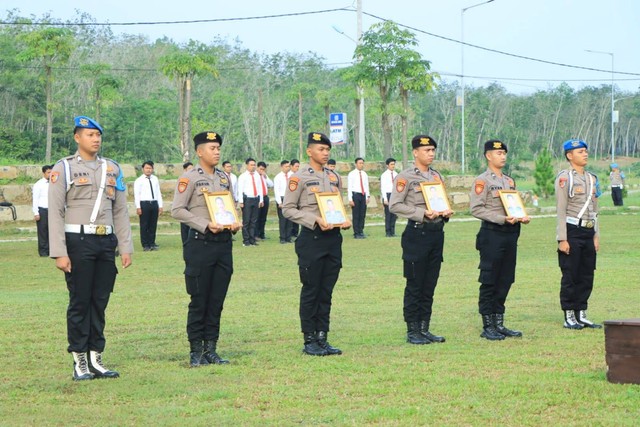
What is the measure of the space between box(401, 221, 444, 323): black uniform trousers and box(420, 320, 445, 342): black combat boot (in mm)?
46

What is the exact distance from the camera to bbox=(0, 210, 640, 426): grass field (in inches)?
273

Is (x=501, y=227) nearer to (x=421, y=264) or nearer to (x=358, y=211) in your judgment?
(x=421, y=264)

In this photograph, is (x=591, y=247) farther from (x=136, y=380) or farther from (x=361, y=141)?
(x=361, y=141)

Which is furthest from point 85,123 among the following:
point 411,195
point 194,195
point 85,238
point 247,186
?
point 247,186

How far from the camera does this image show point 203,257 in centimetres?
881

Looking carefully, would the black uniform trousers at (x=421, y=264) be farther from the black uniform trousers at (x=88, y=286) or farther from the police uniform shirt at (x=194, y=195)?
the black uniform trousers at (x=88, y=286)

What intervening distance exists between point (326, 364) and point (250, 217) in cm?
1660

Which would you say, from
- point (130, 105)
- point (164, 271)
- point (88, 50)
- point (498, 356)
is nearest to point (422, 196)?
point (498, 356)

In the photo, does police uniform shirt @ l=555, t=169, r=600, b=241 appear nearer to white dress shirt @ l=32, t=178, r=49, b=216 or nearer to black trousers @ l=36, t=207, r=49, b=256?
white dress shirt @ l=32, t=178, r=49, b=216

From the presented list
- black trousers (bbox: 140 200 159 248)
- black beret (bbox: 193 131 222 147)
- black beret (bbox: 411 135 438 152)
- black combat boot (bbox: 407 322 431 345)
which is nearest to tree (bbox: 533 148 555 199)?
black trousers (bbox: 140 200 159 248)

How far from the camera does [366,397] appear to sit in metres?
7.39

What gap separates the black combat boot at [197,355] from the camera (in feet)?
29.1

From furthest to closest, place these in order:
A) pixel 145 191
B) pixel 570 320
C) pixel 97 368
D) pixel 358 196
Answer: pixel 358 196, pixel 145 191, pixel 570 320, pixel 97 368

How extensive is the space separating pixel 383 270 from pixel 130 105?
33509mm
